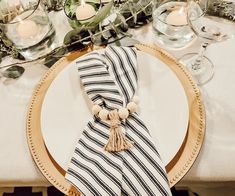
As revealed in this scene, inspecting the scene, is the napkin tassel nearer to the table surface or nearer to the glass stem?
the table surface

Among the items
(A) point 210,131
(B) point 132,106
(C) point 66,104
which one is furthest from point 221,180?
(C) point 66,104

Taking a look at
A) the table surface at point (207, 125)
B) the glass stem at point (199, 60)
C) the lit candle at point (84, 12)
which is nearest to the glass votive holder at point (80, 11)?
the lit candle at point (84, 12)

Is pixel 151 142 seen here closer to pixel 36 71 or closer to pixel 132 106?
pixel 132 106

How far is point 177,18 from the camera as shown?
2.30ft

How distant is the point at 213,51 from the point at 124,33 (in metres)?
0.18

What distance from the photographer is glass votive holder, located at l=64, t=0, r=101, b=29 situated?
73 centimetres

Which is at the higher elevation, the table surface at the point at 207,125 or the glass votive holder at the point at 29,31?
the glass votive holder at the point at 29,31

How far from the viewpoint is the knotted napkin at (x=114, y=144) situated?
1.74 ft

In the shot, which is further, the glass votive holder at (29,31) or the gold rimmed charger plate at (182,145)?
the glass votive holder at (29,31)

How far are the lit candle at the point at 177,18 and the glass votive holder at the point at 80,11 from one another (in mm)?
155

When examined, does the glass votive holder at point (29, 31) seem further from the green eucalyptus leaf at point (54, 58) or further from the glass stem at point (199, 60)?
the glass stem at point (199, 60)

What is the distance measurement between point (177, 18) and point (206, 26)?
0.06m

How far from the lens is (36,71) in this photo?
732 millimetres

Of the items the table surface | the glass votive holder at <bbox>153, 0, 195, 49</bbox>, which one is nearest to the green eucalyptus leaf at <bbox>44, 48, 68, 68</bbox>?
the table surface
